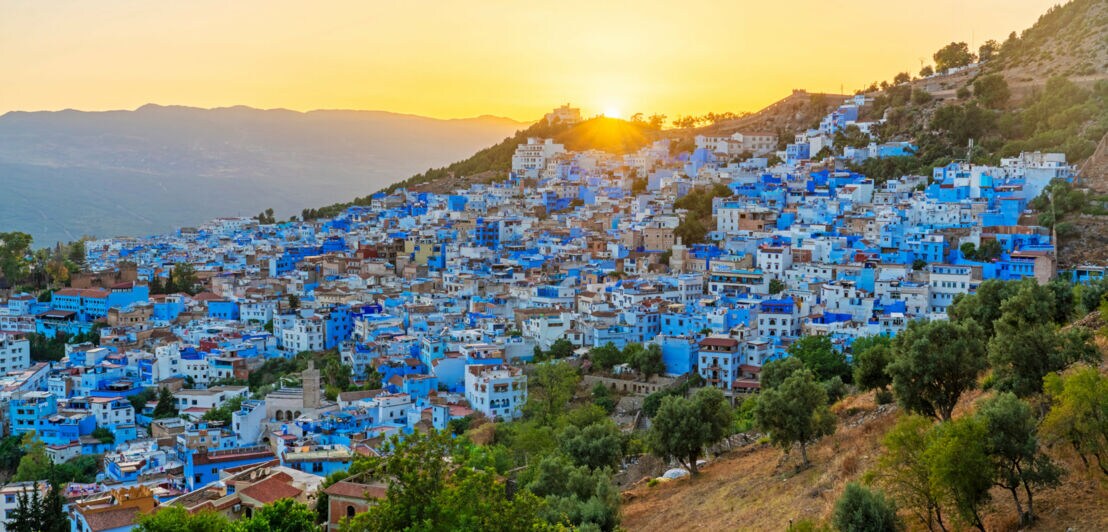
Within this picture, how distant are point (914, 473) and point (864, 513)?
0.51 meters

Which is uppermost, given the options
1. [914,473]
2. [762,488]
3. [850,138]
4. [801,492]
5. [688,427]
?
[850,138]

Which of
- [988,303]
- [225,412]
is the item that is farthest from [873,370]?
[225,412]

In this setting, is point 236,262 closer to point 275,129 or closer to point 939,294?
point 939,294

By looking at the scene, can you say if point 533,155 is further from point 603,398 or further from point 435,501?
point 435,501

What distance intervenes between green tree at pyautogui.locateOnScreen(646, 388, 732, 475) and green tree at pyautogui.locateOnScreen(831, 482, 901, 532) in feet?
18.5

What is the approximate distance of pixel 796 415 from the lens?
13102mm

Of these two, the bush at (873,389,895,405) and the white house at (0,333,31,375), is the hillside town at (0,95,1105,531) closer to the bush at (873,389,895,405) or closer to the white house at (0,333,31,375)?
the white house at (0,333,31,375)

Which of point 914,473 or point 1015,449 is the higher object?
point 1015,449

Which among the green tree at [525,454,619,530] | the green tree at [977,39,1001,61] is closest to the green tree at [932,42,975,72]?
the green tree at [977,39,1001,61]

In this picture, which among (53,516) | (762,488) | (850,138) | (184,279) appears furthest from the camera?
(850,138)

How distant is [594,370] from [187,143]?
4418 inches

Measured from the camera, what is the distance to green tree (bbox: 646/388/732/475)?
566 inches

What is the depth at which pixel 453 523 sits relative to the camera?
8.28 metres

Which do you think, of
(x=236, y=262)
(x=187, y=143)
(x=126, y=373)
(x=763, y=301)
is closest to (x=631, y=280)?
(x=763, y=301)
